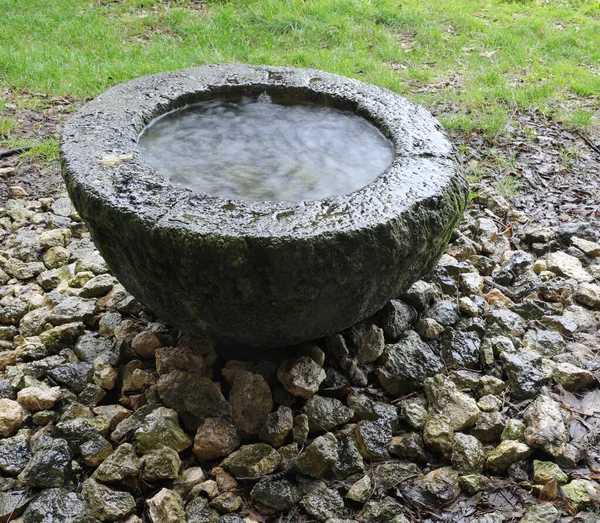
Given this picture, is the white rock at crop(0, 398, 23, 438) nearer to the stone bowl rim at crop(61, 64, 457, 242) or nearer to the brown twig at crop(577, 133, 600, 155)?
the stone bowl rim at crop(61, 64, 457, 242)

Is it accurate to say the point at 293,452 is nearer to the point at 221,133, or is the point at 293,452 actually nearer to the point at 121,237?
the point at 121,237

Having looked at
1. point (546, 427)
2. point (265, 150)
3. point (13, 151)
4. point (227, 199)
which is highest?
point (227, 199)

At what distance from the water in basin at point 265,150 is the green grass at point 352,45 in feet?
7.29

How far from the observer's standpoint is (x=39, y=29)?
612 centimetres

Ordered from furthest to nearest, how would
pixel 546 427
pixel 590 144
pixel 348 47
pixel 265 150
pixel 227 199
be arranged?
pixel 348 47 → pixel 590 144 → pixel 265 150 → pixel 546 427 → pixel 227 199

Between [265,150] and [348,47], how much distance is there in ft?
12.1

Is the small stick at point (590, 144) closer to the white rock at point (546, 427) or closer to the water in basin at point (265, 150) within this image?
the water in basin at point (265, 150)

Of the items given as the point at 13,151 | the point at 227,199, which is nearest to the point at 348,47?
the point at 13,151

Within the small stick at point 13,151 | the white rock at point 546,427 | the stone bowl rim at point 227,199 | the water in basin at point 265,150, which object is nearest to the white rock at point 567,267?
the white rock at point 546,427

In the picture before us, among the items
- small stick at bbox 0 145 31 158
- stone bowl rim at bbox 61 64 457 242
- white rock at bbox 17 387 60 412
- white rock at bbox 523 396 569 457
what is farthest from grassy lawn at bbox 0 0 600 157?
white rock at bbox 523 396 569 457

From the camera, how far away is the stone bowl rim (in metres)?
1.97

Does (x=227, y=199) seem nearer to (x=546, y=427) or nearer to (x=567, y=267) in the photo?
(x=546, y=427)

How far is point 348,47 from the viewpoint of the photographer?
19.8ft

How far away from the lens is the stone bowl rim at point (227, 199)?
1972 millimetres
